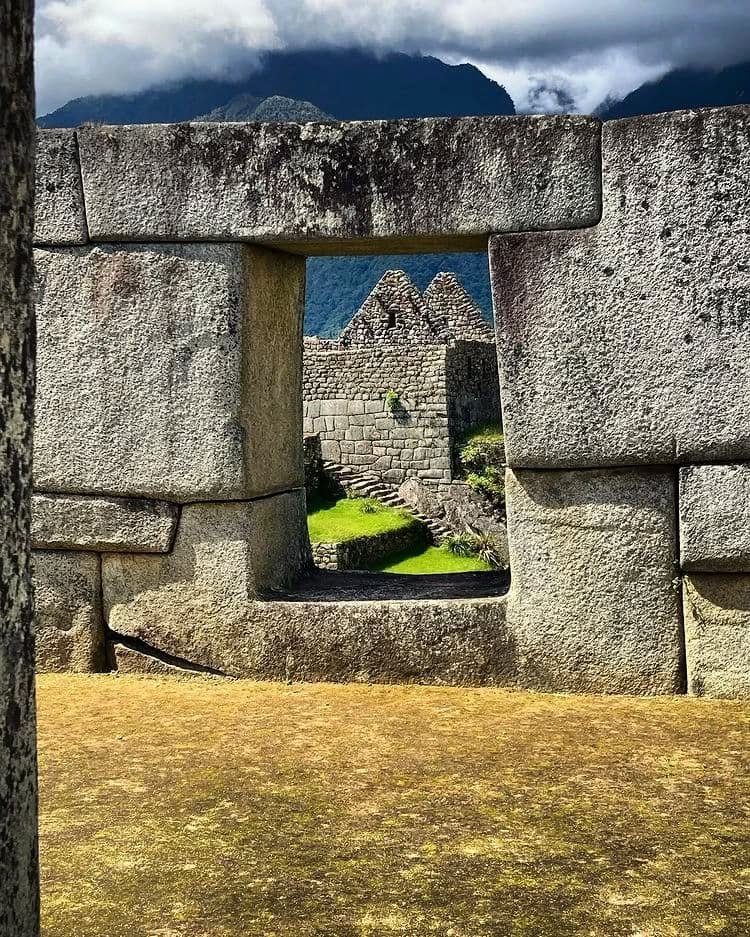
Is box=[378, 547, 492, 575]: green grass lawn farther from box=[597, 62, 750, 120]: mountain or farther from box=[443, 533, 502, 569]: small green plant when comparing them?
box=[597, 62, 750, 120]: mountain

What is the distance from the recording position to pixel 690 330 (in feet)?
16.8

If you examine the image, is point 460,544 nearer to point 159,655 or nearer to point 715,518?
point 159,655

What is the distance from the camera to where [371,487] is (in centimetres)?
2955

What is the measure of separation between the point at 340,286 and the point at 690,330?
6926 inches

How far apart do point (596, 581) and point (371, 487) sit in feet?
79.6

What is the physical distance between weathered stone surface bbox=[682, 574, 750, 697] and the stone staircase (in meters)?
21.8

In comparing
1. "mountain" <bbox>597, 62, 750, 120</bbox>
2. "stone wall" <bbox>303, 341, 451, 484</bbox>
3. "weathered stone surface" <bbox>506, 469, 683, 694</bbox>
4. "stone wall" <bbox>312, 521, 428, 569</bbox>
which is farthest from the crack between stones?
"mountain" <bbox>597, 62, 750, 120</bbox>

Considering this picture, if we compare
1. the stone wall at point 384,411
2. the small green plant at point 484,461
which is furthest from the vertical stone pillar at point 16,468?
the stone wall at point 384,411

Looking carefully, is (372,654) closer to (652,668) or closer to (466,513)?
(652,668)

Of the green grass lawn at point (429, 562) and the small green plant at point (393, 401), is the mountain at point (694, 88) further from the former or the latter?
the green grass lawn at point (429, 562)

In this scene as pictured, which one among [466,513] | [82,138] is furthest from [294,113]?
[82,138]

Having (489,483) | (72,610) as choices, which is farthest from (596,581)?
(489,483)

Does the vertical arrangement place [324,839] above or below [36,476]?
below

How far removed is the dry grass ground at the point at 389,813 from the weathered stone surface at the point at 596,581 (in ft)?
0.49
